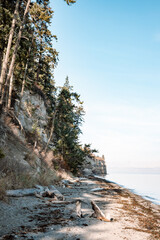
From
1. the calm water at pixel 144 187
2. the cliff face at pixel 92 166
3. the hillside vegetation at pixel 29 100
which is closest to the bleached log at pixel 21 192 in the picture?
the hillside vegetation at pixel 29 100

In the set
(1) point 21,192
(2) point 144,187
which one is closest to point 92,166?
(2) point 144,187

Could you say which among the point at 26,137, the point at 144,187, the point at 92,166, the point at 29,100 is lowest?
the point at 92,166

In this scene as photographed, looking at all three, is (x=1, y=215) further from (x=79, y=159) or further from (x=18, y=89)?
(x=79, y=159)

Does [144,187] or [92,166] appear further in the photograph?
[92,166]

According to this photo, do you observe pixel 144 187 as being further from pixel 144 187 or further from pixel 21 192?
pixel 21 192

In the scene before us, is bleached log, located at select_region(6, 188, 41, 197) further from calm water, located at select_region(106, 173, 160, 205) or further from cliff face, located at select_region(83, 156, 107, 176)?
cliff face, located at select_region(83, 156, 107, 176)

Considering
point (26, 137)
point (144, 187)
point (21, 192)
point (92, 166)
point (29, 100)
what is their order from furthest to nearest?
point (92, 166)
point (144, 187)
point (29, 100)
point (26, 137)
point (21, 192)

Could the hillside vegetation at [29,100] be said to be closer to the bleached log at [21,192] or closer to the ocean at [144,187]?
the bleached log at [21,192]

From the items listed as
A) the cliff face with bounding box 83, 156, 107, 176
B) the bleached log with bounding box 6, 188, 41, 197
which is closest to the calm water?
the cliff face with bounding box 83, 156, 107, 176

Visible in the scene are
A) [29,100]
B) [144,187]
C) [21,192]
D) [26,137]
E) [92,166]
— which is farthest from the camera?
[92,166]

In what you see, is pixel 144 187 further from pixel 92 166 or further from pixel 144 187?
pixel 92 166

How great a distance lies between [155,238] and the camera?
3.90m

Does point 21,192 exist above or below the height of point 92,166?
above

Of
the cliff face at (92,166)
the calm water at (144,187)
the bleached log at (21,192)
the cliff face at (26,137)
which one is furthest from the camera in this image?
the cliff face at (92,166)
